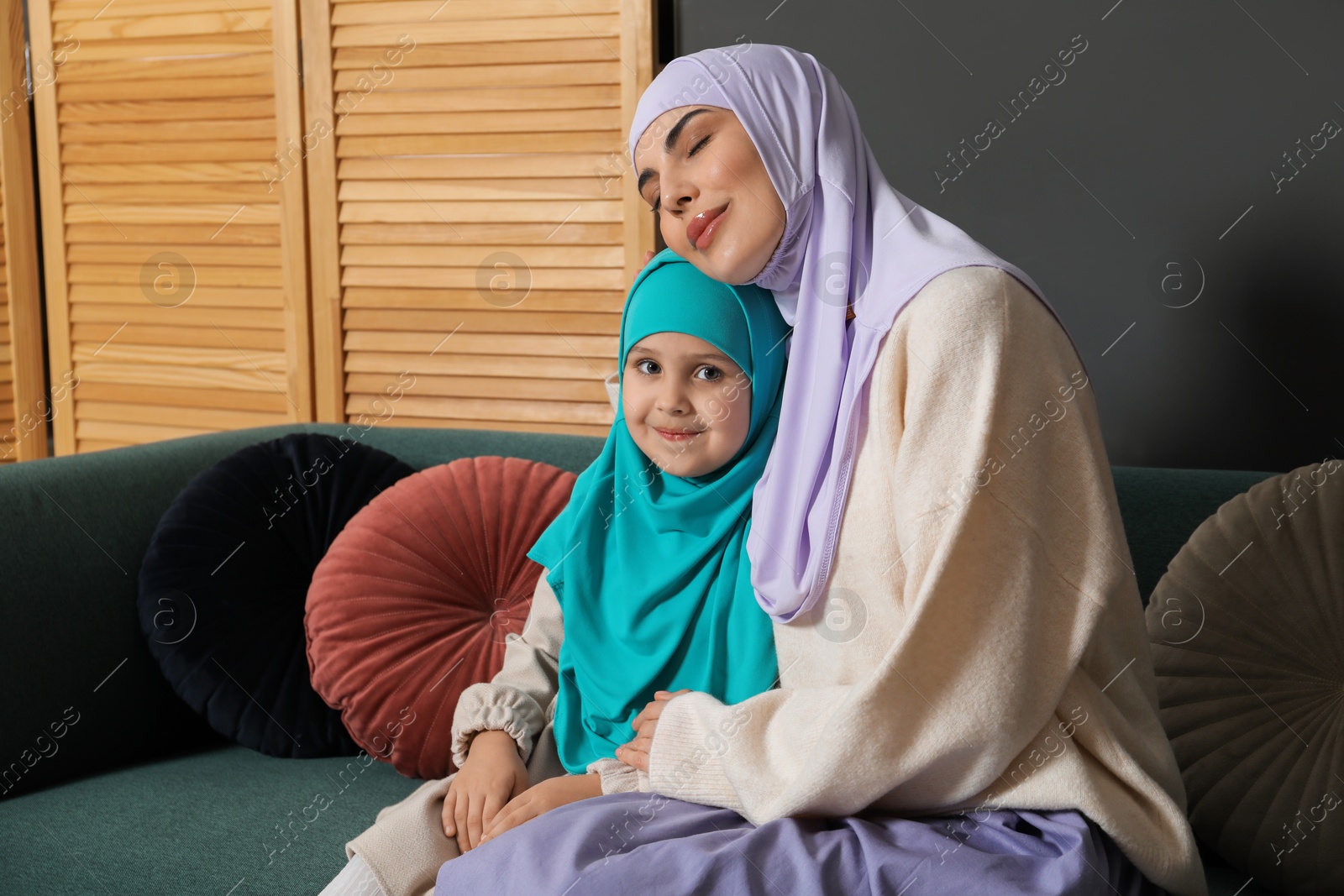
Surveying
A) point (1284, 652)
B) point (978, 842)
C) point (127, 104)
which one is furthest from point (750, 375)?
point (127, 104)

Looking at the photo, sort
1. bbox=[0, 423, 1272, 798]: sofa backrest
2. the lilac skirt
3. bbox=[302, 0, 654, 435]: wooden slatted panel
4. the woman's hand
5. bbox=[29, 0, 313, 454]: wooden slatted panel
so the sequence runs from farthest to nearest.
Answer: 1. bbox=[29, 0, 313, 454]: wooden slatted panel
2. bbox=[302, 0, 654, 435]: wooden slatted panel
3. bbox=[0, 423, 1272, 798]: sofa backrest
4. the woman's hand
5. the lilac skirt

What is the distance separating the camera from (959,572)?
1.06m

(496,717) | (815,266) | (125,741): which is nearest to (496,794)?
(496,717)

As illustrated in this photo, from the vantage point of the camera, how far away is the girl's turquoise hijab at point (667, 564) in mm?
1309

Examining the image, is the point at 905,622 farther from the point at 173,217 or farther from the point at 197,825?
the point at 173,217

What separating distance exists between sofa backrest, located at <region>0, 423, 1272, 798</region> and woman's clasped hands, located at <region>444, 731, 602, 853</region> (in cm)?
80

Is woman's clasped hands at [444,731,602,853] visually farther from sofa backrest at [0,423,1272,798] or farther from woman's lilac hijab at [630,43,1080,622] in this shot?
sofa backrest at [0,423,1272,798]

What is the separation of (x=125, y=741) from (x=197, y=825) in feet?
1.16

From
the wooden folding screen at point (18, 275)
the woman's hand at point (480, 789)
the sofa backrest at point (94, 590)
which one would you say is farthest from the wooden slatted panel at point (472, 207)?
the woman's hand at point (480, 789)

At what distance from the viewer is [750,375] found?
1.32 meters

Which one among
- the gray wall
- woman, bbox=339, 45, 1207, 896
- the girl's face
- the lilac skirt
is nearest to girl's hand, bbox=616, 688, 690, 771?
woman, bbox=339, 45, 1207, 896

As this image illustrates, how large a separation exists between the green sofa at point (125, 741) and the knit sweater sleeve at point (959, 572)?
61 centimetres

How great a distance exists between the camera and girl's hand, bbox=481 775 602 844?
1230mm

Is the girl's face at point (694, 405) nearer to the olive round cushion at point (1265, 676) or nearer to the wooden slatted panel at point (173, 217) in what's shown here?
the olive round cushion at point (1265, 676)
